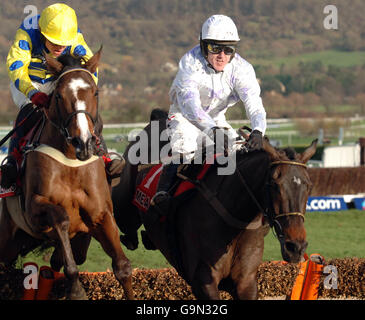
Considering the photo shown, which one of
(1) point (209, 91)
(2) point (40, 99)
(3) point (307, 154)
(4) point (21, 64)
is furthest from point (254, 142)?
(4) point (21, 64)

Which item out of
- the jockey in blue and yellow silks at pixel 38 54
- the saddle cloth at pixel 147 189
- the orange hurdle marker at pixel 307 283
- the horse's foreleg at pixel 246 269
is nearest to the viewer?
the horse's foreleg at pixel 246 269

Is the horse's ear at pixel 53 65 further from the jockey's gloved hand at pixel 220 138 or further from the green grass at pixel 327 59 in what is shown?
the green grass at pixel 327 59

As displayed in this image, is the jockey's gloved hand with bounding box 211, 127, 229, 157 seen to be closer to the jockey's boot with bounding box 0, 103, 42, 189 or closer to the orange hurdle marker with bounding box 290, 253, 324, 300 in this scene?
the jockey's boot with bounding box 0, 103, 42, 189

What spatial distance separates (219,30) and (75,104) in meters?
1.28

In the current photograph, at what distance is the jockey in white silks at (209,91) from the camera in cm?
521

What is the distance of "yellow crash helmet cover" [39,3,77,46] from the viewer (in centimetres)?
538

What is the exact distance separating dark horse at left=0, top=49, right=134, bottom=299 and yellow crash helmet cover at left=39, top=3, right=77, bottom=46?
0.42 m

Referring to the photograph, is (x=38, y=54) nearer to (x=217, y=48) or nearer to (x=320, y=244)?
(x=217, y=48)

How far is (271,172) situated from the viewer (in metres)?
4.41

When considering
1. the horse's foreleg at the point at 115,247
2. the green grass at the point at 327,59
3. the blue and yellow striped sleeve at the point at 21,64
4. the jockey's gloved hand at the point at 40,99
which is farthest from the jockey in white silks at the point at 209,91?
the green grass at the point at 327,59

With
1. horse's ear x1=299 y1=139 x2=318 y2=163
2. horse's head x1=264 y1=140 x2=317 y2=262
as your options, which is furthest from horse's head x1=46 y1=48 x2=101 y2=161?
horse's ear x1=299 y1=139 x2=318 y2=163

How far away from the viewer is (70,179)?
4953mm

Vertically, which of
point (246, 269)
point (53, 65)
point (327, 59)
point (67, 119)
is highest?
point (53, 65)

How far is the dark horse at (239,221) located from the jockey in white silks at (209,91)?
0.34 metres
